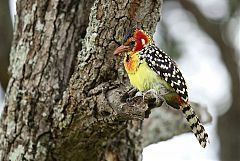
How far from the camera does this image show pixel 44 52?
2.83 m

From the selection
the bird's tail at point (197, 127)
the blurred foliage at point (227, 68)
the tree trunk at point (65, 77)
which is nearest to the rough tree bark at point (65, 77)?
the tree trunk at point (65, 77)

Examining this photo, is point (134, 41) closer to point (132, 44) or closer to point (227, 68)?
point (132, 44)

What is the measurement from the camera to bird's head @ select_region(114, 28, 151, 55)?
99.6 inches

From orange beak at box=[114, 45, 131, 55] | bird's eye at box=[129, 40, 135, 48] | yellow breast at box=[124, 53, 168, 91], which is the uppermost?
bird's eye at box=[129, 40, 135, 48]

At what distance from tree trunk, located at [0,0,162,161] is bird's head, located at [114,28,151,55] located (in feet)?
0.12

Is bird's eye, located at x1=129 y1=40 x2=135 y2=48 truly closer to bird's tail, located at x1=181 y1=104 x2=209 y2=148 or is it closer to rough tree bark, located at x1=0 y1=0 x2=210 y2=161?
rough tree bark, located at x1=0 y1=0 x2=210 y2=161

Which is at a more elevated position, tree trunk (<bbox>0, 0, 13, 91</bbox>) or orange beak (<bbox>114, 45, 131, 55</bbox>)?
tree trunk (<bbox>0, 0, 13, 91</bbox>)

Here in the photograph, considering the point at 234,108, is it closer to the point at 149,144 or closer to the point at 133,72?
the point at 149,144

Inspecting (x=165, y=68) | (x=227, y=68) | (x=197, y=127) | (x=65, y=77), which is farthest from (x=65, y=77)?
(x=227, y=68)

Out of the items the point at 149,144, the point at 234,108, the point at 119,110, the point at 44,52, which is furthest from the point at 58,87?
the point at 234,108

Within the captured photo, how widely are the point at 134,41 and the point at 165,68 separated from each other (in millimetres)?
178

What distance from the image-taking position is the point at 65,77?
9.43 ft

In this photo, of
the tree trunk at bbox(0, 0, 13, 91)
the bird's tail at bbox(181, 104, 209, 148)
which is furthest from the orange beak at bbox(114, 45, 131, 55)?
the tree trunk at bbox(0, 0, 13, 91)

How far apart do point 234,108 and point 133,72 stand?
2.46 metres
